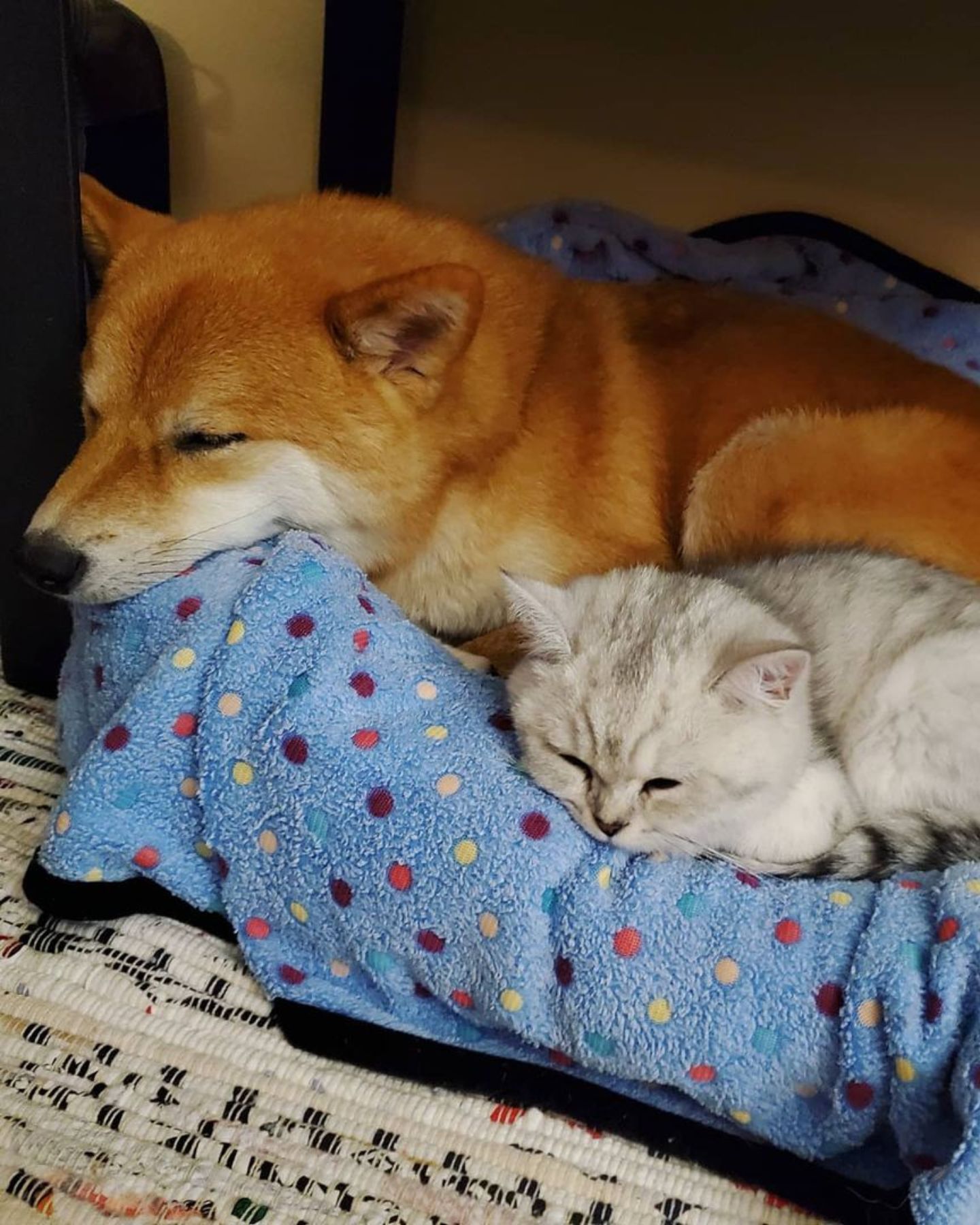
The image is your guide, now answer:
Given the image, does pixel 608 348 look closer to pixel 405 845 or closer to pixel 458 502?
pixel 458 502

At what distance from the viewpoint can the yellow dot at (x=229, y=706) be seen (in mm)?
991

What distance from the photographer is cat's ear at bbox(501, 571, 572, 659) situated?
0.95 m

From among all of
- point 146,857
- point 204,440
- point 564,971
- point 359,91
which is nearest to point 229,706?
point 146,857

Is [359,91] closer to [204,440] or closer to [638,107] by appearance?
[638,107]

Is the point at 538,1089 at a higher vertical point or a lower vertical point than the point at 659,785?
lower

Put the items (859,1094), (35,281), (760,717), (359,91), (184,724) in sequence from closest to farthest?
(859,1094) → (760,717) → (184,724) → (35,281) → (359,91)

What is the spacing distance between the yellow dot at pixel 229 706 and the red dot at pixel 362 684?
4.1 inches

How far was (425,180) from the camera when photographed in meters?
2.11

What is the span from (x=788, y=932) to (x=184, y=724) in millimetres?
568

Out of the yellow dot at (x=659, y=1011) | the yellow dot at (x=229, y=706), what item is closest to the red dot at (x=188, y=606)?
the yellow dot at (x=229, y=706)

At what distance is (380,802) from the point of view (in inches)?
37.0

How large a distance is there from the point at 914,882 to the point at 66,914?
2.55 ft

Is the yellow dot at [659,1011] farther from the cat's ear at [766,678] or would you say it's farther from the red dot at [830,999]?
the cat's ear at [766,678]

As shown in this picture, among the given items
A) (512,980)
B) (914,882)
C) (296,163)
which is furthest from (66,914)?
(296,163)
